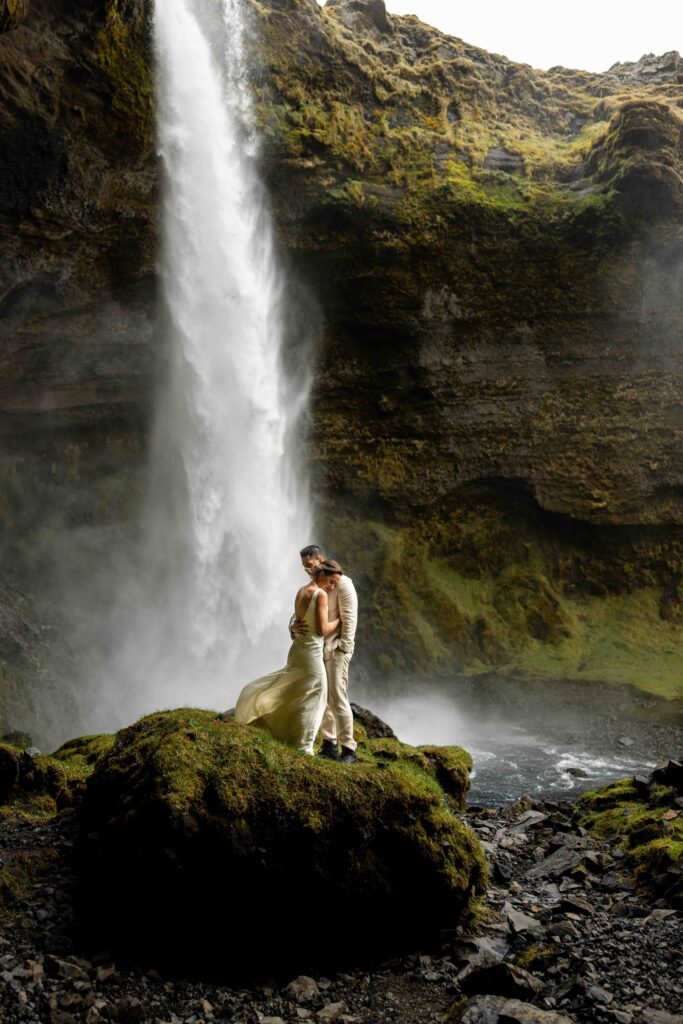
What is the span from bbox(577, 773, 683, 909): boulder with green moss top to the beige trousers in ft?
12.9

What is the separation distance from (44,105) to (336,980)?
2431cm

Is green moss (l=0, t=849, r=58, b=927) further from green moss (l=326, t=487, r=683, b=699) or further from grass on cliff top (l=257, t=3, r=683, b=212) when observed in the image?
Result: grass on cliff top (l=257, t=3, r=683, b=212)

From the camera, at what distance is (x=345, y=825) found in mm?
8227

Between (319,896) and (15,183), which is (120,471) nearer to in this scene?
(15,183)

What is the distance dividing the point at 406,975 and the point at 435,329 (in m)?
29.1

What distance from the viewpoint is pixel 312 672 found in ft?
31.3

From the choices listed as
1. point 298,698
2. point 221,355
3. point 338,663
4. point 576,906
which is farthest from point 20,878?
point 221,355

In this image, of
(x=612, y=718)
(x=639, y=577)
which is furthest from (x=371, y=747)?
(x=639, y=577)

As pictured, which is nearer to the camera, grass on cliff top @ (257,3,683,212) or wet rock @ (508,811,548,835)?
wet rock @ (508,811,548,835)

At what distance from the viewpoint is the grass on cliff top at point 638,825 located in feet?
34.2

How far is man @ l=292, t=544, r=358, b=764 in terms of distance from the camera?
9.80 m

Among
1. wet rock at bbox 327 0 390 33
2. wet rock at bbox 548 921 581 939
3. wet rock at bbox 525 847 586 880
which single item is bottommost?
wet rock at bbox 548 921 581 939

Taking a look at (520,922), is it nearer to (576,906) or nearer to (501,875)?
(576,906)

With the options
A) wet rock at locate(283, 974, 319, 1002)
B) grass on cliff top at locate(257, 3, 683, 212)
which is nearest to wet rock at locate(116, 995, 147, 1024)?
wet rock at locate(283, 974, 319, 1002)
